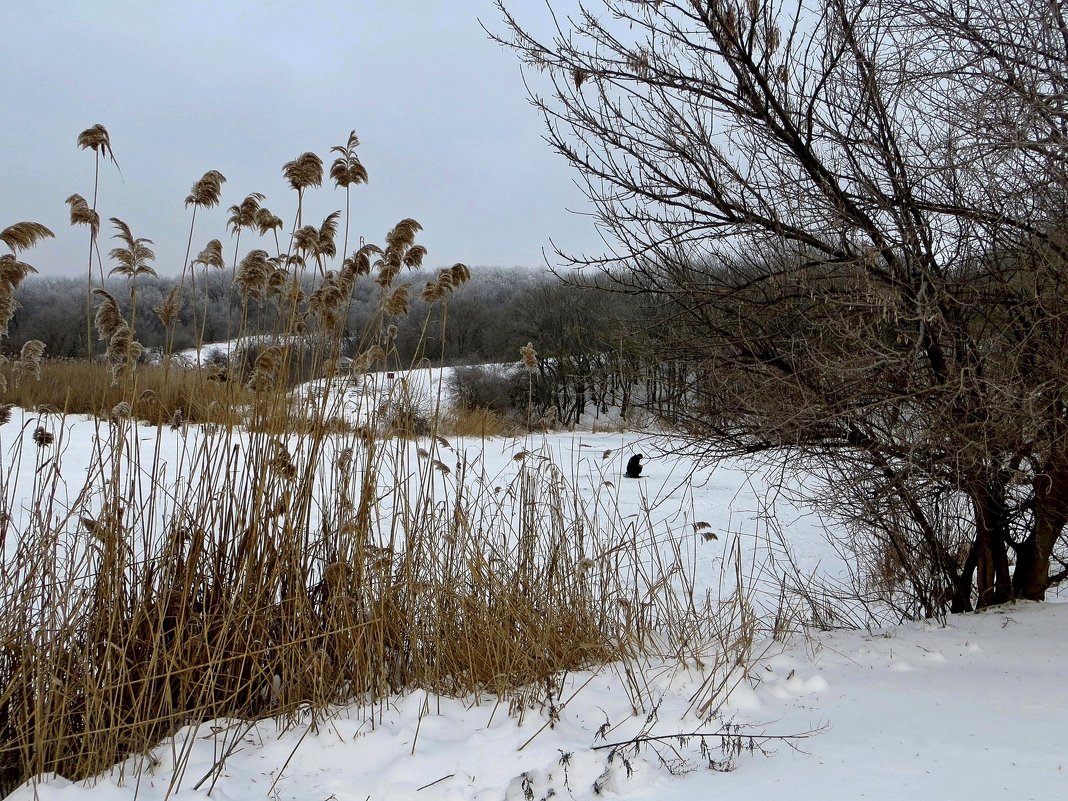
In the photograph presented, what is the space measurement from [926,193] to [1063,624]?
218cm

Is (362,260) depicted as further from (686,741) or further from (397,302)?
(686,741)

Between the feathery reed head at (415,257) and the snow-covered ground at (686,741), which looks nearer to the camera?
the snow-covered ground at (686,741)

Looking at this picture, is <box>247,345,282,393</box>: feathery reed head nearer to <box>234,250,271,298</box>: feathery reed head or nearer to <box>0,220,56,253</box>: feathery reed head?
<box>234,250,271,298</box>: feathery reed head

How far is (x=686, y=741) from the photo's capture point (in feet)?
8.24

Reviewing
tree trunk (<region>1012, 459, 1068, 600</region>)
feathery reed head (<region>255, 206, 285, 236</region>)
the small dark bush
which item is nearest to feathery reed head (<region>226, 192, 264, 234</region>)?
feathery reed head (<region>255, 206, 285, 236</region>)

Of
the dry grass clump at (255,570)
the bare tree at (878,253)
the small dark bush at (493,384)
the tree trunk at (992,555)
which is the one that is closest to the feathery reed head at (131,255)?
the dry grass clump at (255,570)

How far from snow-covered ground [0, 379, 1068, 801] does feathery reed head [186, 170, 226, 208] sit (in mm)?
812

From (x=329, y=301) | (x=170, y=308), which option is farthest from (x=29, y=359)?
(x=329, y=301)

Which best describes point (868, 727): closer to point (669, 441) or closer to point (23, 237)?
point (669, 441)

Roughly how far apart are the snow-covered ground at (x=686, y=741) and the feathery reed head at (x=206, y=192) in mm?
812

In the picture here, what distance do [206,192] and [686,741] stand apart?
97.9 inches

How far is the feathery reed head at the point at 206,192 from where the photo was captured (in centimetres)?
261

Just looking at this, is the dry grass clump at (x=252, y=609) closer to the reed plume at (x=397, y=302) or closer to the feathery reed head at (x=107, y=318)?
the feathery reed head at (x=107, y=318)

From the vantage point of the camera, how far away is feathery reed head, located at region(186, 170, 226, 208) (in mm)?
2609
